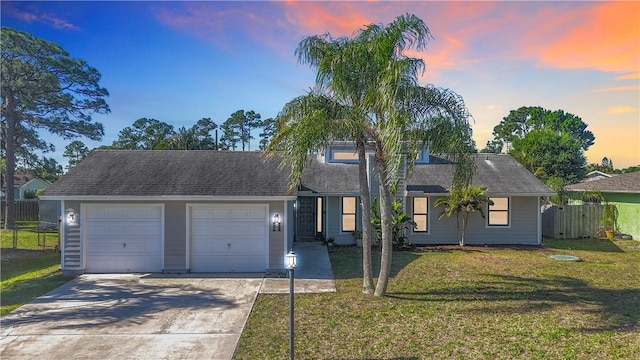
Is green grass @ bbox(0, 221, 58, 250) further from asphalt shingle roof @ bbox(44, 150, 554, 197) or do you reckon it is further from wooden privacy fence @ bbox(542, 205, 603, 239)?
wooden privacy fence @ bbox(542, 205, 603, 239)

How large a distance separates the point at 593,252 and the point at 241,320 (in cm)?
1368

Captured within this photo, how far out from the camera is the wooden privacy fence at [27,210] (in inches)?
969

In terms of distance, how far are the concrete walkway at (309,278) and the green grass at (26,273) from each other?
5.45 metres

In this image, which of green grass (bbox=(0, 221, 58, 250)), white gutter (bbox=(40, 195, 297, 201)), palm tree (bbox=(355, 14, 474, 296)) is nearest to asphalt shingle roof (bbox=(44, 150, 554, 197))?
white gutter (bbox=(40, 195, 297, 201))

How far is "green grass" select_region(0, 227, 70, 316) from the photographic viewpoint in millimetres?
8295

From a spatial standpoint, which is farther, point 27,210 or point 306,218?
point 27,210

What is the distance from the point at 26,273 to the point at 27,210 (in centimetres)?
1839

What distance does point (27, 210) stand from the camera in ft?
81.2

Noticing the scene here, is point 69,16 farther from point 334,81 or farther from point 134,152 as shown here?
point 334,81

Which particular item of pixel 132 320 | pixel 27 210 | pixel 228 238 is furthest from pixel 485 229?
pixel 27 210

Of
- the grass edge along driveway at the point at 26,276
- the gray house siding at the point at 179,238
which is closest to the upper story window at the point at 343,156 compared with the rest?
the gray house siding at the point at 179,238

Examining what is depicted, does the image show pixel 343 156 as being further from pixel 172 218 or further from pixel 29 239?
pixel 29 239

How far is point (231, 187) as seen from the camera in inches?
413

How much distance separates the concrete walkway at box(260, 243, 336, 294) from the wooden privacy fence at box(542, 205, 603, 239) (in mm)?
11663
